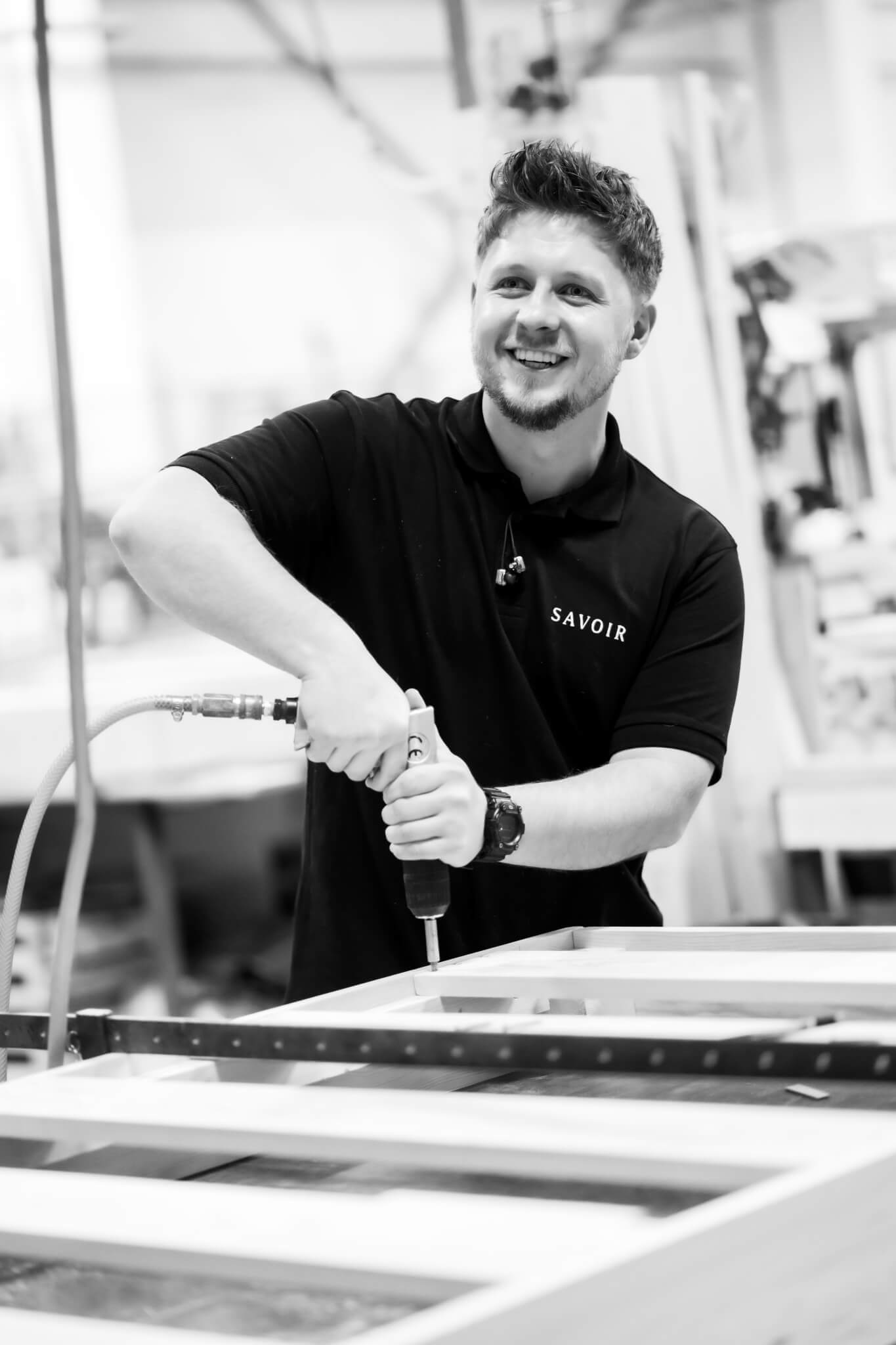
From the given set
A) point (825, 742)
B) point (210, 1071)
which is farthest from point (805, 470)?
point (210, 1071)

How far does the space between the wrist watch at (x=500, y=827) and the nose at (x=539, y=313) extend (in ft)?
1.66

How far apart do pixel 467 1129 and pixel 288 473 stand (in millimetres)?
893

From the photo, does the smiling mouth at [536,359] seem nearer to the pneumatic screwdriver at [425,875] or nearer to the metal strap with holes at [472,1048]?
the pneumatic screwdriver at [425,875]

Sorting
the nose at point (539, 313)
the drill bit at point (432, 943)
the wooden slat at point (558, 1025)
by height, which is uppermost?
the nose at point (539, 313)

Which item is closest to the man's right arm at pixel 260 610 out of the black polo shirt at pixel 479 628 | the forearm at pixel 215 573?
the forearm at pixel 215 573

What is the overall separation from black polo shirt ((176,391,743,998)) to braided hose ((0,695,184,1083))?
1.28 feet

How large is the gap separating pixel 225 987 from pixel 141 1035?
2.99 meters

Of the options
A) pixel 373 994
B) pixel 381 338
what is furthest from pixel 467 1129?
pixel 381 338

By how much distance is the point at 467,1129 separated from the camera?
0.84 meters

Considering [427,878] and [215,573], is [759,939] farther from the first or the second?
[215,573]

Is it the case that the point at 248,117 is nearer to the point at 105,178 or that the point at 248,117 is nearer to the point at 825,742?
the point at 105,178

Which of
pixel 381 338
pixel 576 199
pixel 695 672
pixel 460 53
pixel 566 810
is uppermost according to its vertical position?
pixel 381 338

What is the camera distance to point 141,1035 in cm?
107

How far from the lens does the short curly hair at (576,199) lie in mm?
1596
